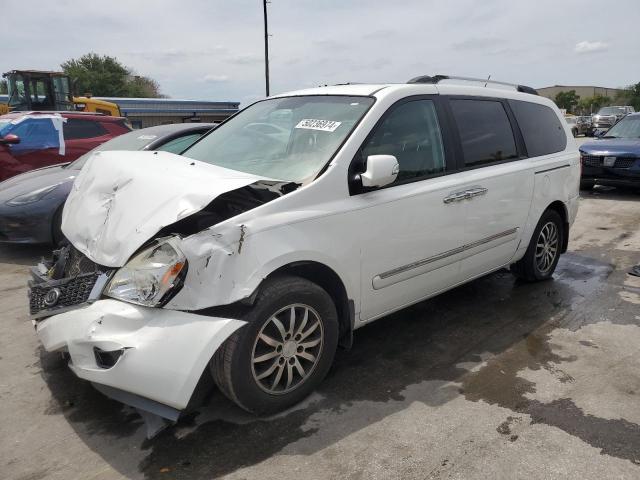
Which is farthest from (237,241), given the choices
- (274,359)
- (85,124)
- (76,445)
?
(85,124)

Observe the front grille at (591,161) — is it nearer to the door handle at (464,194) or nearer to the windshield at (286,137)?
the door handle at (464,194)

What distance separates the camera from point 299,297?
2861 millimetres

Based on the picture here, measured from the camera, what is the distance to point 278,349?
9.39ft

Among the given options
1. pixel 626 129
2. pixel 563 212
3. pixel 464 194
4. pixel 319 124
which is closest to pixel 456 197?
pixel 464 194

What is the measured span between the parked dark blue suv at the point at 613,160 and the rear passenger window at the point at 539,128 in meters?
5.33

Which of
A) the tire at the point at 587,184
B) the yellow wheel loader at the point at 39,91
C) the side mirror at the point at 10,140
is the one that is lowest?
the tire at the point at 587,184

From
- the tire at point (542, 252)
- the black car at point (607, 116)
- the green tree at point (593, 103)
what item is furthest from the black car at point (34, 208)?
the green tree at point (593, 103)

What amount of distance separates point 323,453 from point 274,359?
549mm

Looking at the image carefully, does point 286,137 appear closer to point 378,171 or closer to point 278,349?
point 378,171

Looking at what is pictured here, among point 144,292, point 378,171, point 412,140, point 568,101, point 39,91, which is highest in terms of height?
point 568,101

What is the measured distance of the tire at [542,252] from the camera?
16.2ft

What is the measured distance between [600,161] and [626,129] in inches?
64.2

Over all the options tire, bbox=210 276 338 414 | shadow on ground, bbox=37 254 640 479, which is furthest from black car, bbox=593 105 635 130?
tire, bbox=210 276 338 414

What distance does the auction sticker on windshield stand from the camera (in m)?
3.41
